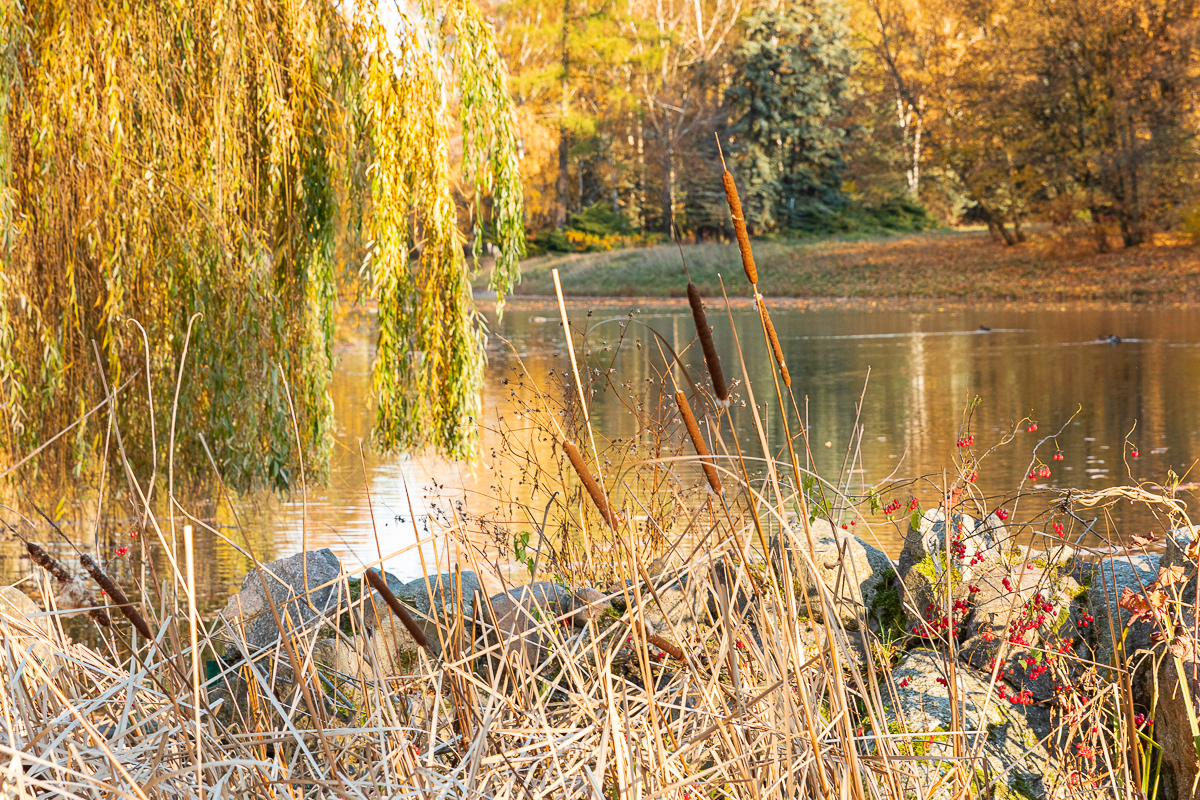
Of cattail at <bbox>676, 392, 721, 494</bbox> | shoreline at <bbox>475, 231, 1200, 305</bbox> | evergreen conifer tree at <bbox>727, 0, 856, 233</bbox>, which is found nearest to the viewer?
cattail at <bbox>676, 392, 721, 494</bbox>

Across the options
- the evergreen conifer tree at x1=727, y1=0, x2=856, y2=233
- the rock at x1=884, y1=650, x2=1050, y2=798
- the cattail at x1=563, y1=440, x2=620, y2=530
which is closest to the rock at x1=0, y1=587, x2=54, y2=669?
the cattail at x1=563, y1=440, x2=620, y2=530

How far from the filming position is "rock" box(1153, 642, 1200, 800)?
282 cm

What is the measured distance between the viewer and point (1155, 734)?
2.97 m

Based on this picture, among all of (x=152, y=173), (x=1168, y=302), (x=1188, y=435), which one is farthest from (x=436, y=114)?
(x=1168, y=302)

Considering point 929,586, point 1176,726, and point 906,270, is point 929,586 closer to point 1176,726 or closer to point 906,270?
point 1176,726

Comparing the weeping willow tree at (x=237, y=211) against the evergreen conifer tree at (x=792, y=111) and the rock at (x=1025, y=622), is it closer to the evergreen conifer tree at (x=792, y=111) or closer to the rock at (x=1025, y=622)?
the rock at (x=1025, y=622)

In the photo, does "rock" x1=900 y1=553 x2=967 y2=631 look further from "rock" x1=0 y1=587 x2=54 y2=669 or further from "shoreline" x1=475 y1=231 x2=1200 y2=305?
"shoreline" x1=475 y1=231 x2=1200 y2=305

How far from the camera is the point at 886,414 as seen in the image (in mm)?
10648

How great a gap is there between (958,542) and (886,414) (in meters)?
7.49

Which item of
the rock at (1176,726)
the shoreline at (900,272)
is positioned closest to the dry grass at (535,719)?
the rock at (1176,726)

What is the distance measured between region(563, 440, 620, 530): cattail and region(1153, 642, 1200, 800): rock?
1943mm

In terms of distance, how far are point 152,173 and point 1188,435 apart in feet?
25.7

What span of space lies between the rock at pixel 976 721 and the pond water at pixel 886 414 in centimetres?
57

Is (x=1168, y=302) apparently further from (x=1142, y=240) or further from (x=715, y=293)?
(x=715, y=293)
